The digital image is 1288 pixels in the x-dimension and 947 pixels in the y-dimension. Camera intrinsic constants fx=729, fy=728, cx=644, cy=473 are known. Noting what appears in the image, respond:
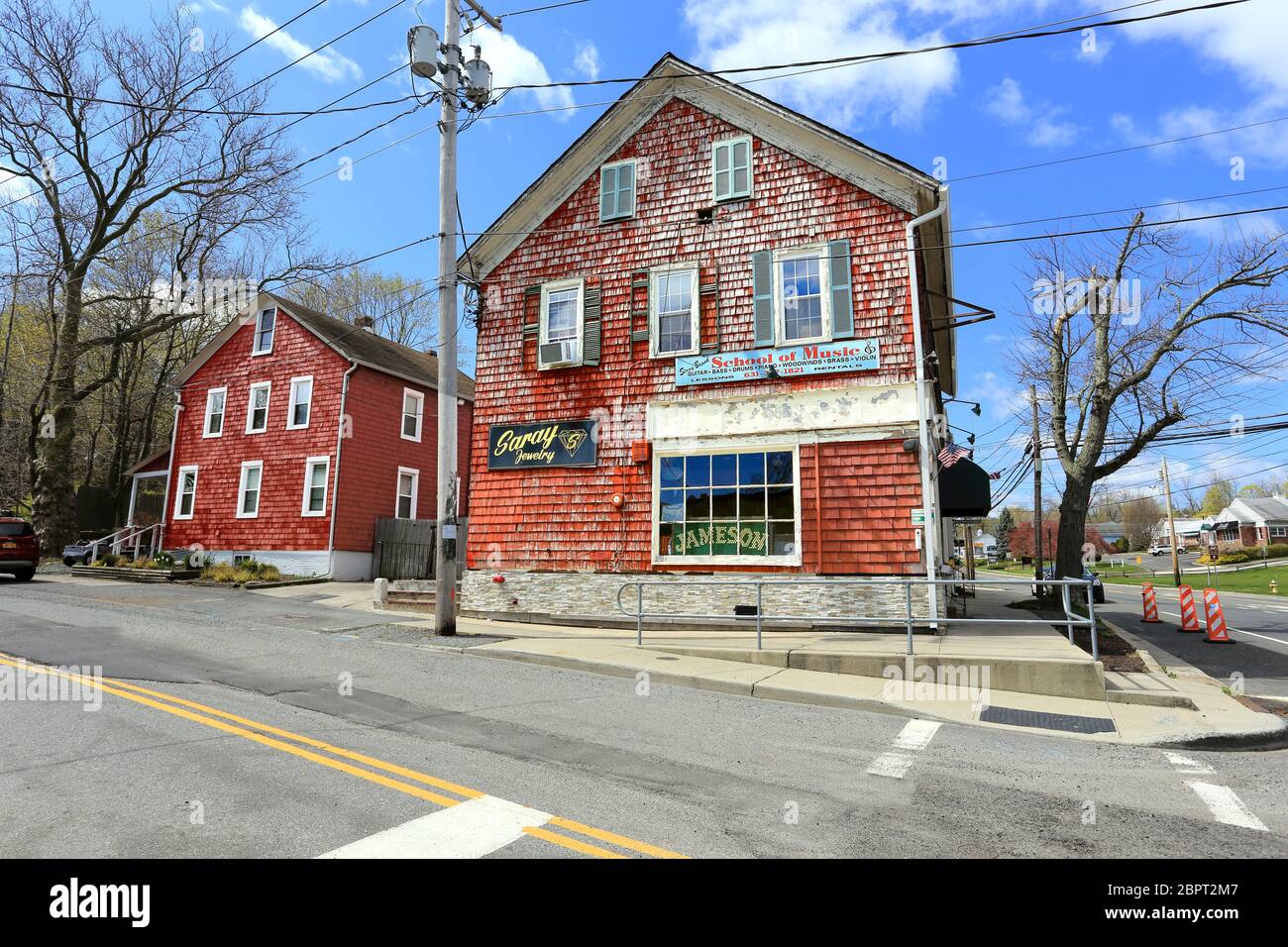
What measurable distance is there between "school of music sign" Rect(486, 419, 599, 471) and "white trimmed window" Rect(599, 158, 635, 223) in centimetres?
441

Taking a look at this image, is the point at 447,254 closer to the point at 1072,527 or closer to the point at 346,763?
the point at 346,763

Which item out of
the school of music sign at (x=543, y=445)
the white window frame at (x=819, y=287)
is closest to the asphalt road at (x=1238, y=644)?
the white window frame at (x=819, y=287)

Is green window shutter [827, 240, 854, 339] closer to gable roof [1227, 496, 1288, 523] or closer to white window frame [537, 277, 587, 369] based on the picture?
white window frame [537, 277, 587, 369]

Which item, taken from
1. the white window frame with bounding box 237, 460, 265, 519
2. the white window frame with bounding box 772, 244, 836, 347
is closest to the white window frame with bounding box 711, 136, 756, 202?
the white window frame with bounding box 772, 244, 836, 347

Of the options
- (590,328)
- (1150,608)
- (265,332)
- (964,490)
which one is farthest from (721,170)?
(265,332)

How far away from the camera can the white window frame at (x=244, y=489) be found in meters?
24.8

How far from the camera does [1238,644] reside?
1585cm

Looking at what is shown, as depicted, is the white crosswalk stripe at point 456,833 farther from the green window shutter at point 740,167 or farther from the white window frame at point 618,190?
the white window frame at point 618,190

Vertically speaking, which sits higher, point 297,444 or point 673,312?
point 673,312

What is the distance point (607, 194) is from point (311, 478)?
14.8m
